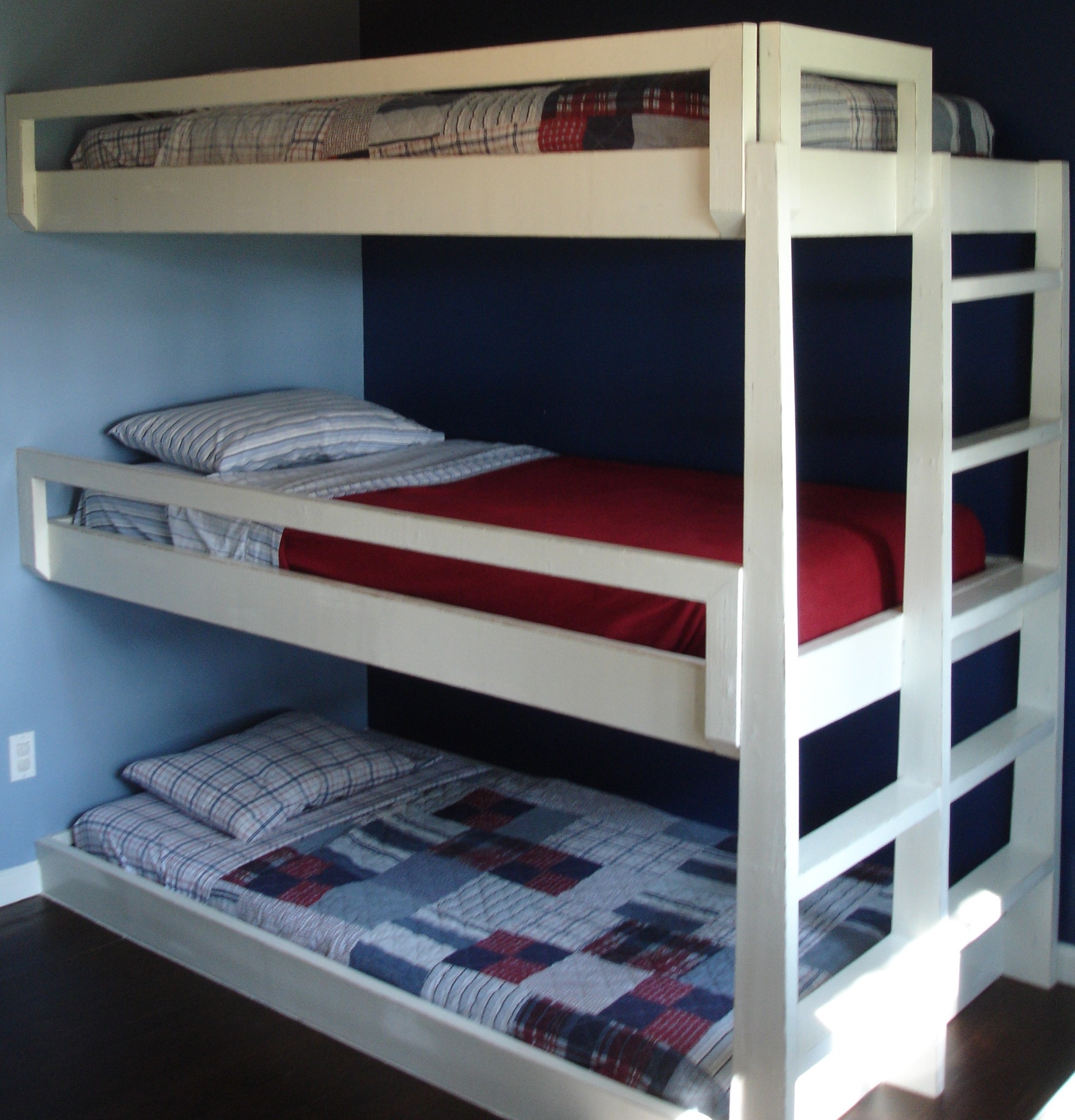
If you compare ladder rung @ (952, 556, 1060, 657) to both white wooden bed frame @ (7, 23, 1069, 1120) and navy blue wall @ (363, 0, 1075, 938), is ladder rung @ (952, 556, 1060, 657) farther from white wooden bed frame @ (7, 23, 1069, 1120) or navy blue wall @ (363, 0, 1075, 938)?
navy blue wall @ (363, 0, 1075, 938)

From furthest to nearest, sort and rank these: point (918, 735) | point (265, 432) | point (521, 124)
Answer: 1. point (265, 432)
2. point (918, 735)
3. point (521, 124)

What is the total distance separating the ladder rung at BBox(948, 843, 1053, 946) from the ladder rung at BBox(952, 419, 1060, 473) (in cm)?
74

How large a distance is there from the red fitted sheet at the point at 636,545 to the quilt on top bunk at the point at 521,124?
1.98 feet

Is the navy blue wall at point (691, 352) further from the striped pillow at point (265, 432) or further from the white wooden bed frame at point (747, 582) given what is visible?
the striped pillow at point (265, 432)

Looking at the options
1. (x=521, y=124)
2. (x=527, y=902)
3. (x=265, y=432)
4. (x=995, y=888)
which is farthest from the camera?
(x=265, y=432)

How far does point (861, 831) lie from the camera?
199cm

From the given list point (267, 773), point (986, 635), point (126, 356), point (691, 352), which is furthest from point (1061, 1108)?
point (126, 356)

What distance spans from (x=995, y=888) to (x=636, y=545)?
0.94 metres

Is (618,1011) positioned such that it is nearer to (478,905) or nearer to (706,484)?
(478,905)

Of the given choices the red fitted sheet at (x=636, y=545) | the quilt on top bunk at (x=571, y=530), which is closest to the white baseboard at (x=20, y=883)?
the quilt on top bunk at (x=571, y=530)

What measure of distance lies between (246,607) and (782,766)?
109cm

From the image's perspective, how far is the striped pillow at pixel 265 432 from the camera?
110 inches

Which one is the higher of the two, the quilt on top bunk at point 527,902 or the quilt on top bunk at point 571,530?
the quilt on top bunk at point 571,530

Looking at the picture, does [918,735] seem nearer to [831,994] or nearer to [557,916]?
[831,994]
